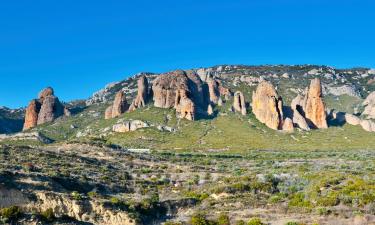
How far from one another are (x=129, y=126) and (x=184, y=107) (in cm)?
1705

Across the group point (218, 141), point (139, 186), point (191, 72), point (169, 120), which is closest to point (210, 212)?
point (139, 186)

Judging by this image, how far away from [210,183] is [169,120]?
300ft

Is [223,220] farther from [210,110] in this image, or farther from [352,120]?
[210,110]

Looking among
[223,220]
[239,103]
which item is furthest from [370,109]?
[223,220]

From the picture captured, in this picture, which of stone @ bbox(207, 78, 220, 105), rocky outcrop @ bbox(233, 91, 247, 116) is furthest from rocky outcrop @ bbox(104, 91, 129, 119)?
rocky outcrop @ bbox(233, 91, 247, 116)

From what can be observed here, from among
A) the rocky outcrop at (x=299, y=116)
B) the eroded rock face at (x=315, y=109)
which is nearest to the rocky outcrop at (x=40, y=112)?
the rocky outcrop at (x=299, y=116)

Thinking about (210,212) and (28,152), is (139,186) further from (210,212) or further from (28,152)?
(28,152)

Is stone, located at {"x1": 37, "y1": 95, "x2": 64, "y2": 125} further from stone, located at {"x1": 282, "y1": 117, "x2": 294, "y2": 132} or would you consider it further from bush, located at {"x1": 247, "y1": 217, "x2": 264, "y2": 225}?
bush, located at {"x1": 247, "y1": 217, "x2": 264, "y2": 225}

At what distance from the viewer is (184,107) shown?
511 feet

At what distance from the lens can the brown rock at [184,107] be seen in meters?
154

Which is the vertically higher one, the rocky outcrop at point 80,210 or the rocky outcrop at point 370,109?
the rocky outcrop at point 370,109

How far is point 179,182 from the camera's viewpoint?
68.5 m

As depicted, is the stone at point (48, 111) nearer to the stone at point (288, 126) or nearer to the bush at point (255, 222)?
the stone at point (288, 126)

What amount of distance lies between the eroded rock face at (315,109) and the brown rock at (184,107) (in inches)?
1263
